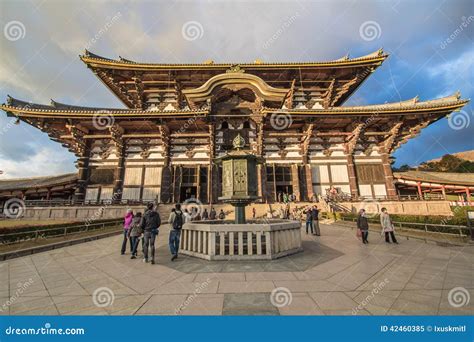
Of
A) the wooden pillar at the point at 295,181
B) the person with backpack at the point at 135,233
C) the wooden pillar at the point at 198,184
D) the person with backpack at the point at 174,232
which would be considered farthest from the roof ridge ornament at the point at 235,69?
the person with backpack at the point at 135,233

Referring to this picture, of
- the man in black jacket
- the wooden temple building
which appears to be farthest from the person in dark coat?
the wooden temple building

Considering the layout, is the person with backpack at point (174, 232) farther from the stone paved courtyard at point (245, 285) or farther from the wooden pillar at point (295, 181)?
the wooden pillar at point (295, 181)

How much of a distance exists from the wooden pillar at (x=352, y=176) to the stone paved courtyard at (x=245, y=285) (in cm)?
1309

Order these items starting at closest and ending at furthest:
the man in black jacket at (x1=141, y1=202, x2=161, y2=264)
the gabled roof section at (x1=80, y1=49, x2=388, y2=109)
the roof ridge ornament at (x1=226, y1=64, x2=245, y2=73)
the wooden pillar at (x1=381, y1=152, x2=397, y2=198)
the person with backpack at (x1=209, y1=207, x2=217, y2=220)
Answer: the man in black jacket at (x1=141, y1=202, x2=161, y2=264), the person with backpack at (x1=209, y1=207, x2=217, y2=220), the wooden pillar at (x1=381, y1=152, x2=397, y2=198), the roof ridge ornament at (x1=226, y1=64, x2=245, y2=73), the gabled roof section at (x1=80, y1=49, x2=388, y2=109)

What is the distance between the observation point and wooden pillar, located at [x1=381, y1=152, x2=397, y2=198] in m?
18.1

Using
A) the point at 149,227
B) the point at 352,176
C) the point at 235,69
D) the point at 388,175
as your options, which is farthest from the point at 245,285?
the point at 388,175

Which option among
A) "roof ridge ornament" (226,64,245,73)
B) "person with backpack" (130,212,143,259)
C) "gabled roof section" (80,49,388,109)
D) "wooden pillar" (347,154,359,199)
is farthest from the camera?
"gabled roof section" (80,49,388,109)

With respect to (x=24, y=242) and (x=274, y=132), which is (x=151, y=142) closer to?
(x=274, y=132)

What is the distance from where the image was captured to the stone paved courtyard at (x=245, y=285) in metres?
2.76

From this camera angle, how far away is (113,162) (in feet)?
62.4

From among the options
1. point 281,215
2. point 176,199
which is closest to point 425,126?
point 281,215

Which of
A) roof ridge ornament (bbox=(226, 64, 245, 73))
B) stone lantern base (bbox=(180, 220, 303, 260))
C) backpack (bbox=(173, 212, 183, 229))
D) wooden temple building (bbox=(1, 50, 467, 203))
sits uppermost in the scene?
roof ridge ornament (bbox=(226, 64, 245, 73))

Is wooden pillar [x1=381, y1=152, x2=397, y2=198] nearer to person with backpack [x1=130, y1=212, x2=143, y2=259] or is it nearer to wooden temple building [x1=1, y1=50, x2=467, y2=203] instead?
wooden temple building [x1=1, y1=50, x2=467, y2=203]

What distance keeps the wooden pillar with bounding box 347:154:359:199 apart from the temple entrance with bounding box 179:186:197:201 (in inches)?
569
